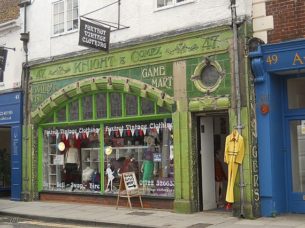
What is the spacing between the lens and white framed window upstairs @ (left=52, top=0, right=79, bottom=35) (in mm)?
15711

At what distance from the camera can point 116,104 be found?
14.5m

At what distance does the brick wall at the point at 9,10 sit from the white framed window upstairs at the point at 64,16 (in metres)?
2.37

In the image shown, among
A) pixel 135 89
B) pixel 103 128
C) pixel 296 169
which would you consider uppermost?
pixel 135 89

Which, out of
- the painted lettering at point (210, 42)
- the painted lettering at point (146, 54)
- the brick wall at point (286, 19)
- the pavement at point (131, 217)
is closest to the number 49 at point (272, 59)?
the brick wall at point (286, 19)

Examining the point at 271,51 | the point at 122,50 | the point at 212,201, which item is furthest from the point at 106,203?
the point at 271,51

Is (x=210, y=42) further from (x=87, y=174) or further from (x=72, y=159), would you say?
(x=72, y=159)

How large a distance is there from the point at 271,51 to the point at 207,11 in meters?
2.02

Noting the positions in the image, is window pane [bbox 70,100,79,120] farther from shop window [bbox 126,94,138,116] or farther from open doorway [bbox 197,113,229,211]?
open doorway [bbox 197,113,229,211]

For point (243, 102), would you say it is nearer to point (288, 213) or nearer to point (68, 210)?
point (288, 213)

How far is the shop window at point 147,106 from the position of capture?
1357 centimetres

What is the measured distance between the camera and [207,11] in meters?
12.4

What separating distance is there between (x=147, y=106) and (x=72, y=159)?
→ 140 inches

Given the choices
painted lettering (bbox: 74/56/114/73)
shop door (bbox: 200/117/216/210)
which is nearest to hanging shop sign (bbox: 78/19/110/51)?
painted lettering (bbox: 74/56/114/73)

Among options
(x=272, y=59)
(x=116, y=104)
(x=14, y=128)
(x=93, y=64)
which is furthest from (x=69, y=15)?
(x=272, y=59)
